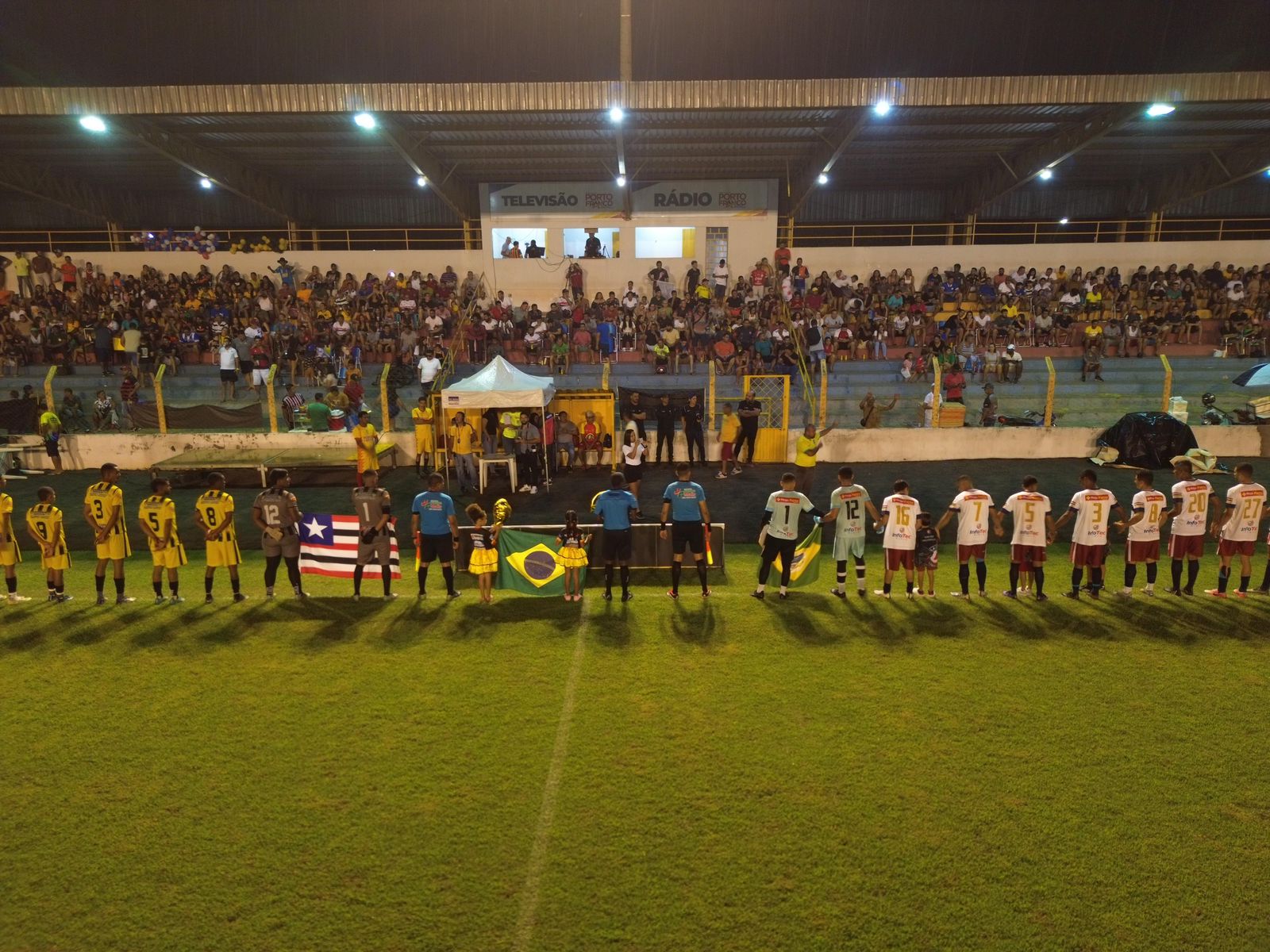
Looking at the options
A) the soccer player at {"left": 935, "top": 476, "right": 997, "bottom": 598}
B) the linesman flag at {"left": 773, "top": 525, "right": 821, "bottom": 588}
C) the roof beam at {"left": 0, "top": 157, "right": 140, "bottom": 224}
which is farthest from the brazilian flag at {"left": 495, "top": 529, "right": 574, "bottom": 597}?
the roof beam at {"left": 0, "top": 157, "right": 140, "bottom": 224}

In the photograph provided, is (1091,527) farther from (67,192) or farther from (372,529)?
(67,192)

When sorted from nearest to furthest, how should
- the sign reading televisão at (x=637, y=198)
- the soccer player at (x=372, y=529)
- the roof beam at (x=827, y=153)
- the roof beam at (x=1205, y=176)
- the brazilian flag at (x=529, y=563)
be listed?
the soccer player at (x=372, y=529), the brazilian flag at (x=529, y=563), the roof beam at (x=827, y=153), the roof beam at (x=1205, y=176), the sign reading televisão at (x=637, y=198)

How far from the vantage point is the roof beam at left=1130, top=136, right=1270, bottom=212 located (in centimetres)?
2489

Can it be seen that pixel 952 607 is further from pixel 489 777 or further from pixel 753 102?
pixel 753 102

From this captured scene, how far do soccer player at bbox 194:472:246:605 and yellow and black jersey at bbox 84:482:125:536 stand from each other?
1.00 m

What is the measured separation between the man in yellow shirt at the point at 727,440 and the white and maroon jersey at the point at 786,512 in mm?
6940

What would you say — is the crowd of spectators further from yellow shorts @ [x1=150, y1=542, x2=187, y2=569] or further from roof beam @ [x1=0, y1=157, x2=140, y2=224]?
yellow shorts @ [x1=150, y1=542, x2=187, y2=569]

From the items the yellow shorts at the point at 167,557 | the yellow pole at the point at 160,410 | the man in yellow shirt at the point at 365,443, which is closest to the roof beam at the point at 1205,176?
the man in yellow shirt at the point at 365,443

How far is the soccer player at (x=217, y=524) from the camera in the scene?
9.55 meters

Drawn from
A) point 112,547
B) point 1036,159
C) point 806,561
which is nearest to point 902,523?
point 806,561

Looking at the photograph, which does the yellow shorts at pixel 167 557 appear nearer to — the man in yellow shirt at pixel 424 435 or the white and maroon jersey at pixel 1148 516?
the man in yellow shirt at pixel 424 435

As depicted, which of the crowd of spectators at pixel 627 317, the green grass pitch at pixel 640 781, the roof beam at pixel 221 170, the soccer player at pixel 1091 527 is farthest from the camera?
the crowd of spectators at pixel 627 317

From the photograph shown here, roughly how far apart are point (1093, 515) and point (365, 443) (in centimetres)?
1262

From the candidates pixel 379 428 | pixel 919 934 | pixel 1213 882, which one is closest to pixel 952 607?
pixel 1213 882
